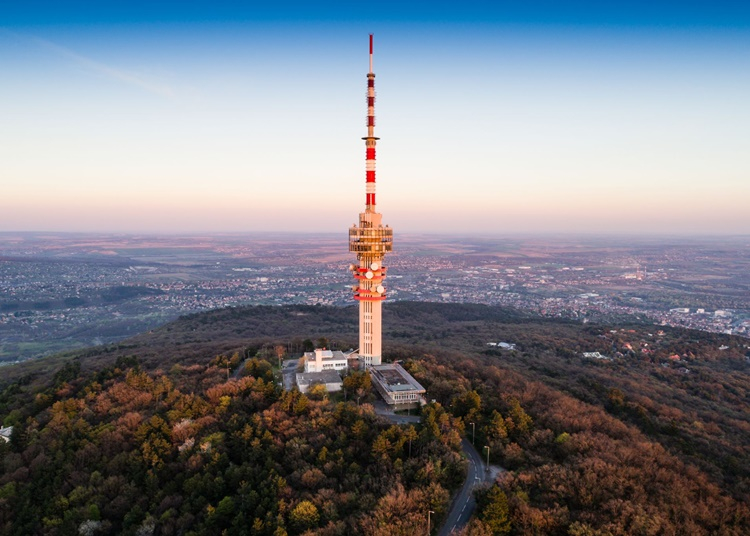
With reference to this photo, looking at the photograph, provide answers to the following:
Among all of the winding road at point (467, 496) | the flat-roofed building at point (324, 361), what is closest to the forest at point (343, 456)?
the winding road at point (467, 496)

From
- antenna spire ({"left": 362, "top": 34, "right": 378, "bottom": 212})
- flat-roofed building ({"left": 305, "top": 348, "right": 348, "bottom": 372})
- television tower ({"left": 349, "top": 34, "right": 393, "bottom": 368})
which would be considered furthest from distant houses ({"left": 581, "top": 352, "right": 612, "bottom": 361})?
antenna spire ({"left": 362, "top": 34, "right": 378, "bottom": 212})

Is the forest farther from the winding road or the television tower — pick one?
the television tower

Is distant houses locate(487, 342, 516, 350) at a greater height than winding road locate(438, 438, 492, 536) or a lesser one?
lesser

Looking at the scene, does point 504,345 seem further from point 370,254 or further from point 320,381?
point 320,381

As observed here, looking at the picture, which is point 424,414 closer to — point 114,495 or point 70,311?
point 114,495

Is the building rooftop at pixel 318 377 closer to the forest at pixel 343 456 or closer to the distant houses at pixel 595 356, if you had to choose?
the forest at pixel 343 456
